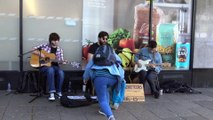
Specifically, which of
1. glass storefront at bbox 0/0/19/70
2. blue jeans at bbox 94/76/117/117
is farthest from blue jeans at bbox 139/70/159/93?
glass storefront at bbox 0/0/19/70

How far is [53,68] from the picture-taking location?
8016 mm

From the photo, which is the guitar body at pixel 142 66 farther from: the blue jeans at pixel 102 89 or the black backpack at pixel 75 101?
the blue jeans at pixel 102 89

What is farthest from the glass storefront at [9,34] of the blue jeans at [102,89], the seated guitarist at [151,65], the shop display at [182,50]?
the shop display at [182,50]

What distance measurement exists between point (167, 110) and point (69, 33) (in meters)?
3.08

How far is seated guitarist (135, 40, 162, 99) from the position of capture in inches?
340

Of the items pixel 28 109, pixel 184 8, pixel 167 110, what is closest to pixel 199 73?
pixel 184 8

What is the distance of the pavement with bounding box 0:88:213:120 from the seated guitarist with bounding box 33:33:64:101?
27 centimetres

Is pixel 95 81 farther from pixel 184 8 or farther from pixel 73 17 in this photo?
pixel 184 8

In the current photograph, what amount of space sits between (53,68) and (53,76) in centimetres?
18

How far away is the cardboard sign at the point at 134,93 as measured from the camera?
816 centimetres

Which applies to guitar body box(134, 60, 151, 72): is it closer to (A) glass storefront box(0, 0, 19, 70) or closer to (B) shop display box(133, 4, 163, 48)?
(B) shop display box(133, 4, 163, 48)

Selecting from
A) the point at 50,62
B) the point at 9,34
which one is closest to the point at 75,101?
the point at 50,62

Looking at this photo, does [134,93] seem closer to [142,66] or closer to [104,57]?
[142,66]

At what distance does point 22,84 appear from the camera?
28.3ft
